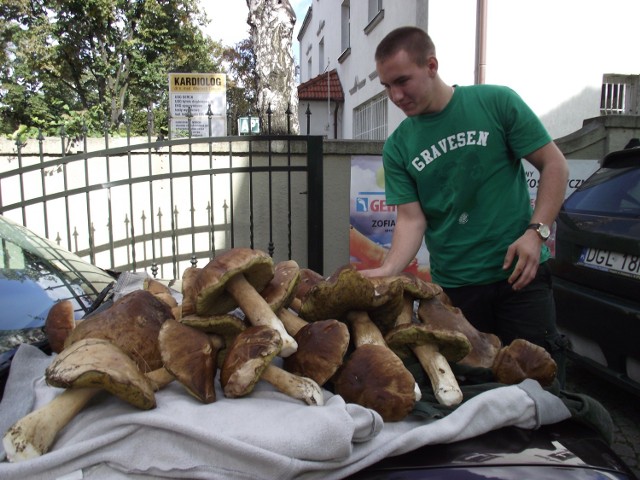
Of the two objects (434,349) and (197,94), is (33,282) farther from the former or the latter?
(197,94)

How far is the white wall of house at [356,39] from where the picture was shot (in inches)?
436

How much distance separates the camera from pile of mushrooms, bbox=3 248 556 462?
1200mm

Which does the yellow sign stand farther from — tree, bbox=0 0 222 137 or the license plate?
tree, bbox=0 0 222 137

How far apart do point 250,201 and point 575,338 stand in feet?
11.2

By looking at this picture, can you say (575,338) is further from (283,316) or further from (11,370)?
(11,370)

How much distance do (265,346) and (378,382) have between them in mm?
317

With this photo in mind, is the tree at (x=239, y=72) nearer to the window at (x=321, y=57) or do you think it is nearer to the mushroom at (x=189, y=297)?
the window at (x=321, y=57)

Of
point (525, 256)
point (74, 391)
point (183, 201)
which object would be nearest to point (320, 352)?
point (74, 391)

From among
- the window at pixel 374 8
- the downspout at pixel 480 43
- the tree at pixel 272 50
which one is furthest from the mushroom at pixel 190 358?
the window at pixel 374 8

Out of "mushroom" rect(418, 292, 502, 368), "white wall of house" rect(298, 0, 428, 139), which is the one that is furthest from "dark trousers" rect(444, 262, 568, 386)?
"white wall of house" rect(298, 0, 428, 139)

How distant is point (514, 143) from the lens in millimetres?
2367

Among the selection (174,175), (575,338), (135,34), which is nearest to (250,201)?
(174,175)

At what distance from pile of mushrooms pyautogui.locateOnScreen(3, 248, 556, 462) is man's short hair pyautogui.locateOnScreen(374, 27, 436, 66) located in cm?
113

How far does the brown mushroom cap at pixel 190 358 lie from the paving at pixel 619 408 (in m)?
2.86
